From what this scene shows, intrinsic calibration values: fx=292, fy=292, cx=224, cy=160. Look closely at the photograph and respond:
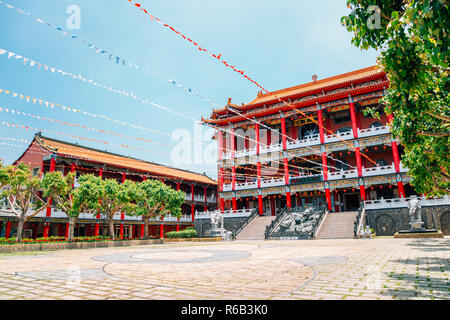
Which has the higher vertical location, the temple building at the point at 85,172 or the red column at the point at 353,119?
the red column at the point at 353,119

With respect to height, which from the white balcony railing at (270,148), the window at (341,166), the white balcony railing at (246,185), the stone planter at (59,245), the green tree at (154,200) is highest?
the white balcony railing at (270,148)

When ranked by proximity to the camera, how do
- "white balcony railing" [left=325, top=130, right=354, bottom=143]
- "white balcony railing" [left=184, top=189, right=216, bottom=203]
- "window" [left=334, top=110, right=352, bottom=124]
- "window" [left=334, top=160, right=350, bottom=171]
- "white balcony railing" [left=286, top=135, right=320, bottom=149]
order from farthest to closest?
"white balcony railing" [left=184, top=189, right=216, bottom=203] < "window" [left=334, top=110, right=352, bottom=124] < "window" [left=334, top=160, right=350, bottom=171] < "white balcony railing" [left=286, top=135, right=320, bottom=149] < "white balcony railing" [left=325, top=130, right=354, bottom=143]

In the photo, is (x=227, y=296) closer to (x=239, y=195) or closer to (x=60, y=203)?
(x=60, y=203)

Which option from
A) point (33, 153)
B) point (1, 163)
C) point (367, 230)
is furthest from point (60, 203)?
point (367, 230)

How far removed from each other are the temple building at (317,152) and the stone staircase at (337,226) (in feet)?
8.73

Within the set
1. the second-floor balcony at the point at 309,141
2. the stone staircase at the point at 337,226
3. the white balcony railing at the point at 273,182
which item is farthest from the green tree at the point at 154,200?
the stone staircase at the point at 337,226

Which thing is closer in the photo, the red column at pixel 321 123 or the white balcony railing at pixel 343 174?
the white balcony railing at pixel 343 174

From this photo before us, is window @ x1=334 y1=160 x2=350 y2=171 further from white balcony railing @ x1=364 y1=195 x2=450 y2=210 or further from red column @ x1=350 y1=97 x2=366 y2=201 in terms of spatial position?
white balcony railing @ x1=364 y1=195 x2=450 y2=210

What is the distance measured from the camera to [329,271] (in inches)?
234

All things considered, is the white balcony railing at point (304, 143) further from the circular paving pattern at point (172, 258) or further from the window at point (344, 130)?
the circular paving pattern at point (172, 258)

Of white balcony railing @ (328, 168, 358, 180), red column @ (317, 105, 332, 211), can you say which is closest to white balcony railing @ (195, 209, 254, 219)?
red column @ (317, 105, 332, 211)

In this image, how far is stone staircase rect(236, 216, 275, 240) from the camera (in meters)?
24.0

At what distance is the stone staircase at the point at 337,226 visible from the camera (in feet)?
66.9

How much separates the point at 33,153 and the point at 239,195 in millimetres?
20758
